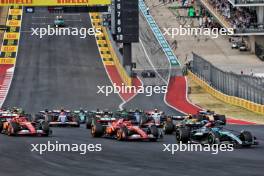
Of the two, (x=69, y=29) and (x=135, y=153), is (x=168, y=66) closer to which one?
(x=69, y=29)

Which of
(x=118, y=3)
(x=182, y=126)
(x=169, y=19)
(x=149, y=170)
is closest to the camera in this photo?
(x=149, y=170)

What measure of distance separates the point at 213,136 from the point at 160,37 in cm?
6945

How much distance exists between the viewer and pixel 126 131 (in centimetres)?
3578

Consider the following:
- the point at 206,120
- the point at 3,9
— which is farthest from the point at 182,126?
the point at 3,9

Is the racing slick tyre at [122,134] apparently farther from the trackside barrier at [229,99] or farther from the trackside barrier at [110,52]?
the trackside barrier at [110,52]

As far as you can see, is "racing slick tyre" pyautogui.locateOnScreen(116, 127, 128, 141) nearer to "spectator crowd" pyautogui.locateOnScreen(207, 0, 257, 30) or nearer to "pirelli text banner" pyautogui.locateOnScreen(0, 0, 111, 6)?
"pirelli text banner" pyautogui.locateOnScreen(0, 0, 111, 6)

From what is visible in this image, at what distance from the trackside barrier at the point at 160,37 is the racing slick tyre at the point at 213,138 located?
53.3 metres

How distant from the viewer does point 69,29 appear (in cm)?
10550

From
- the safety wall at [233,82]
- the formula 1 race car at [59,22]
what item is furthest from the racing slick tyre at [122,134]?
the formula 1 race car at [59,22]

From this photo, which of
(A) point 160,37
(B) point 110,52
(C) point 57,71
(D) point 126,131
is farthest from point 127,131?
(A) point 160,37

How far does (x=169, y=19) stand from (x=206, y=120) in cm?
7218

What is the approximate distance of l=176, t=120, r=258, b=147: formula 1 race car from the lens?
3216cm

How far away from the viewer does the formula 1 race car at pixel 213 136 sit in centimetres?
3216

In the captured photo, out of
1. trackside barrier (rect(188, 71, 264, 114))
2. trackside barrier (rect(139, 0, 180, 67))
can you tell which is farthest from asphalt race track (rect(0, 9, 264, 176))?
trackside barrier (rect(139, 0, 180, 67))
